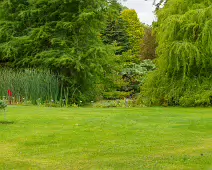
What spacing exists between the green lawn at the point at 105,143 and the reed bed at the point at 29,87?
554 centimetres

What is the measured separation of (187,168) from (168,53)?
8631 millimetres

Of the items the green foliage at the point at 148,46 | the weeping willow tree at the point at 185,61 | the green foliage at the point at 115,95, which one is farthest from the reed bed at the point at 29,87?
the green foliage at the point at 148,46

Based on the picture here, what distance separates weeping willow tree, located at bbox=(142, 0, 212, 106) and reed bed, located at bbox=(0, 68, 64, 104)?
3.62 meters

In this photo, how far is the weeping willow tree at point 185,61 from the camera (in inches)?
479

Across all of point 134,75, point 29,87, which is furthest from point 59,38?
point 134,75

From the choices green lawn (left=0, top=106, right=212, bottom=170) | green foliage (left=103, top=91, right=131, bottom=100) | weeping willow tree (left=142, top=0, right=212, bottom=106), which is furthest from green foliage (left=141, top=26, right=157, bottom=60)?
green lawn (left=0, top=106, right=212, bottom=170)

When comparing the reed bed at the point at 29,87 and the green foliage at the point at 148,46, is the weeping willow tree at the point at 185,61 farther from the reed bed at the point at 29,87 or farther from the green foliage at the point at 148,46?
the green foliage at the point at 148,46

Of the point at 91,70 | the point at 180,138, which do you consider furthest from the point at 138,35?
the point at 180,138

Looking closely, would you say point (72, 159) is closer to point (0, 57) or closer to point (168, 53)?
point (168, 53)

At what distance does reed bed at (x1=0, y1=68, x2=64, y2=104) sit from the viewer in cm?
1390

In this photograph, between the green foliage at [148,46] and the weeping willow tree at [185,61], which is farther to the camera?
the green foliage at [148,46]

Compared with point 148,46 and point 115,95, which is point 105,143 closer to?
point 115,95

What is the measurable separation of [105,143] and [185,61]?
7167mm

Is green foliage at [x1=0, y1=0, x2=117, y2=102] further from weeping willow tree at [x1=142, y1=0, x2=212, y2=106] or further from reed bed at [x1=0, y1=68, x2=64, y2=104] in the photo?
weeping willow tree at [x1=142, y1=0, x2=212, y2=106]
